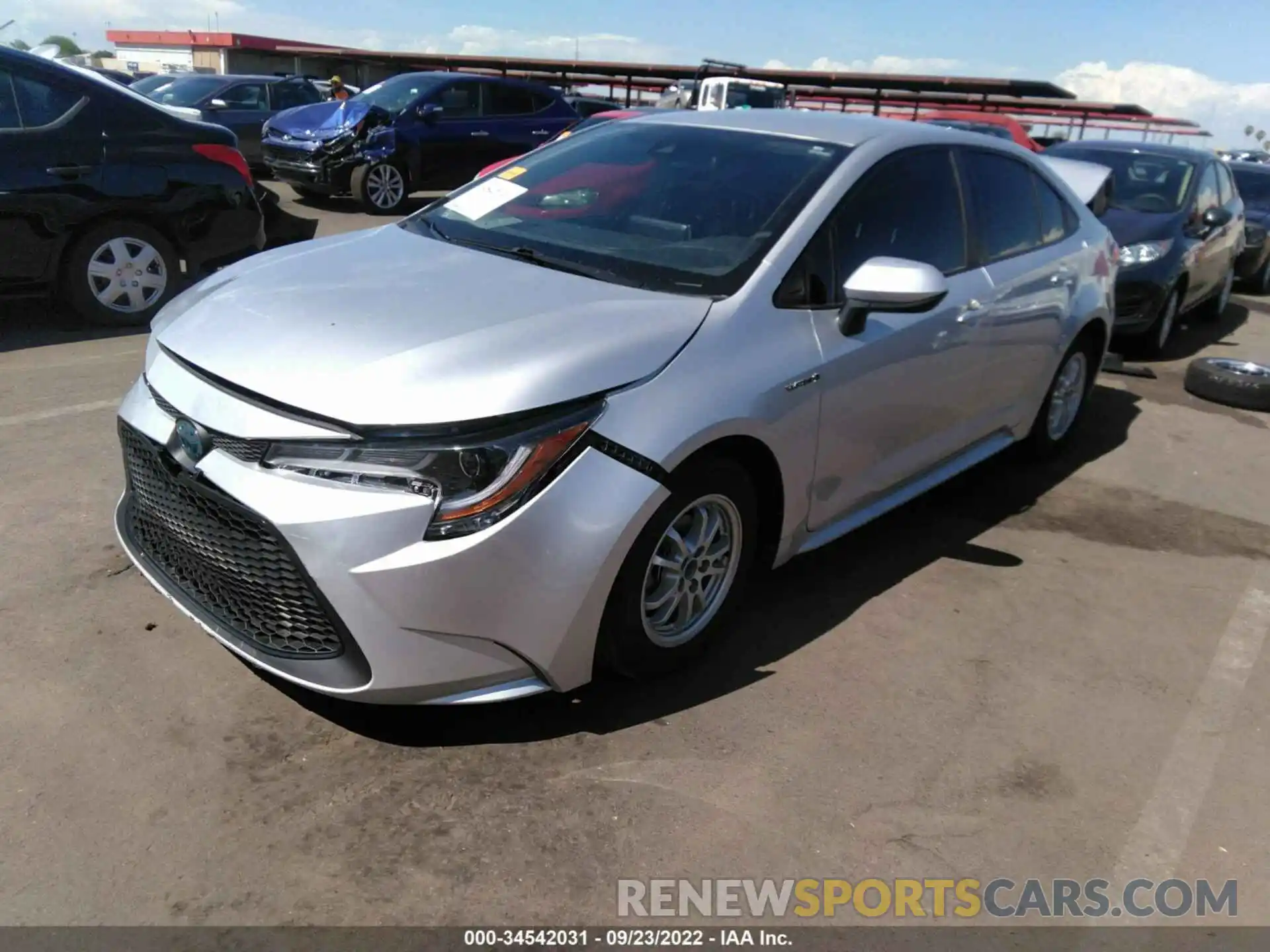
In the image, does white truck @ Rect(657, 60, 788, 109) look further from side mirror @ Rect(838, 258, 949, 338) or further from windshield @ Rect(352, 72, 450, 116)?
side mirror @ Rect(838, 258, 949, 338)

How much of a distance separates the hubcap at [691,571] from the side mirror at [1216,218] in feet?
23.9

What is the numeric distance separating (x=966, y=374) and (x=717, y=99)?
47.2 ft

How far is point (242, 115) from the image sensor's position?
1526cm

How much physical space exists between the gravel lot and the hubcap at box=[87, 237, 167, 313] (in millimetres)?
2553

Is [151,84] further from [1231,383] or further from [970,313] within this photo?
[970,313]

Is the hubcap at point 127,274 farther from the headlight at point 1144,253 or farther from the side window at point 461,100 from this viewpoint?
the side window at point 461,100

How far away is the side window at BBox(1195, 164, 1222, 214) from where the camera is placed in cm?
865

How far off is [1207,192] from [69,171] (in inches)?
349

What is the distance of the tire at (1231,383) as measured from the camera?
22.8 ft

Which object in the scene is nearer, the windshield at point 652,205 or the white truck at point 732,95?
the windshield at point 652,205

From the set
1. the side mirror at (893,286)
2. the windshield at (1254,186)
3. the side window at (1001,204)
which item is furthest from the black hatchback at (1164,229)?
the side mirror at (893,286)

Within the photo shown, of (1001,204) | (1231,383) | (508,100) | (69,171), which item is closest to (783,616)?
(1001,204)

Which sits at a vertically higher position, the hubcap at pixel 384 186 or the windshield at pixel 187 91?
the windshield at pixel 187 91

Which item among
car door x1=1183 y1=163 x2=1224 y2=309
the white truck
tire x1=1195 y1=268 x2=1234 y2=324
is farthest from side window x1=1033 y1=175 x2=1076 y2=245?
the white truck
